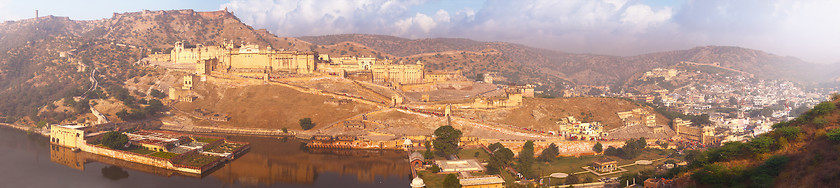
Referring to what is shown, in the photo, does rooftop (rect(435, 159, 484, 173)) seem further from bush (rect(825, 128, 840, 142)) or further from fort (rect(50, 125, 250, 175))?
bush (rect(825, 128, 840, 142))

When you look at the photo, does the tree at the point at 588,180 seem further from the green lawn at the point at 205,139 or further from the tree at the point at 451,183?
the green lawn at the point at 205,139

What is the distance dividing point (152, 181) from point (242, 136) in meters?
17.0

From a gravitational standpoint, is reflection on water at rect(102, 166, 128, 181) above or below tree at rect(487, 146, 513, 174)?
below

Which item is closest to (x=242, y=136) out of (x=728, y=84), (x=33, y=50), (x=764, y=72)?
(x=33, y=50)

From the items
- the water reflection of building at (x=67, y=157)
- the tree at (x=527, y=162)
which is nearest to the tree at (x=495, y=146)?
the tree at (x=527, y=162)

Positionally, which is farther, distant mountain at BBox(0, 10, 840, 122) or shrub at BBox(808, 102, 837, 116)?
distant mountain at BBox(0, 10, 840, 122)

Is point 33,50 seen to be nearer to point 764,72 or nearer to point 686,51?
point 764,72

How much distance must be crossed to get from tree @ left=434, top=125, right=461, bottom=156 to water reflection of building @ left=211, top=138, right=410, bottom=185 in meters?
3.21

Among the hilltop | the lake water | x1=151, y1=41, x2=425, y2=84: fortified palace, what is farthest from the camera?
x1=151, y1=41, x2=425, y2=84: fortified palace

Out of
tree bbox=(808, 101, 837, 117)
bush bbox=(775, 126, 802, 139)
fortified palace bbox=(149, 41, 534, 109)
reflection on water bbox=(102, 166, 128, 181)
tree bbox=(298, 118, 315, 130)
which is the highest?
fortified palace bbox=(149, 41, 534, 109)

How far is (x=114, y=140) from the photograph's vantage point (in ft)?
126

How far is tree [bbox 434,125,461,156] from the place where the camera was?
1483 inches

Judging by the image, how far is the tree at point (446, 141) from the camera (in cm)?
3766

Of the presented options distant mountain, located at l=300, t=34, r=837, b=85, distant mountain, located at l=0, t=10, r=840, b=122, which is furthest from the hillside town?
distant mountain, located at l=300, t=34, r=837, b=85
